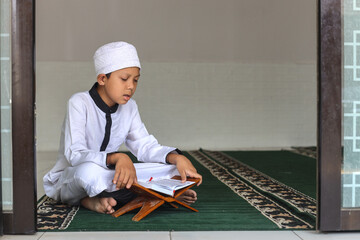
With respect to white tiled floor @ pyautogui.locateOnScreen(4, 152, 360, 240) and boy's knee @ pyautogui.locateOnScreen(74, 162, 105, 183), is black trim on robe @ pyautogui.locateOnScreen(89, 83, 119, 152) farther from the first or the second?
white tiled floor @ pyautogui.locateOnScreen(4, 152, 360, 240)

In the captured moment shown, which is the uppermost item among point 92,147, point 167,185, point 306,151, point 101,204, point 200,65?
point 200,65

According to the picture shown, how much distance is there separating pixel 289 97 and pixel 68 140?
572cm

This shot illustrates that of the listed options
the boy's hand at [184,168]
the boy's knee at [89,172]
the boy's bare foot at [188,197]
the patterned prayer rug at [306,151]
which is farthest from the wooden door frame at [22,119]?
the patterned prayer rug at [306,151]

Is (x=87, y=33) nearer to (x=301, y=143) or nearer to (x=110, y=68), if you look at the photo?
(x=301, y=143)

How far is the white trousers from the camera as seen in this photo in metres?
2.38

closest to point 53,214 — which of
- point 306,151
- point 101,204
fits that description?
point 101,204

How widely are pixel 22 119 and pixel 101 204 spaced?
27.3 inches

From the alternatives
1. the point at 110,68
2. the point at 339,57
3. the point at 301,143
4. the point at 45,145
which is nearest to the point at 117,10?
the point at 45,145

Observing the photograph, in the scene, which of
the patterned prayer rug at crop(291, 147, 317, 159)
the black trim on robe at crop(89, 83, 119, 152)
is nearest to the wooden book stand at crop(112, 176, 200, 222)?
the black trim on robe at crop(89, 83, 119, 152)

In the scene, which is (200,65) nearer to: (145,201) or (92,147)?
(92,147)

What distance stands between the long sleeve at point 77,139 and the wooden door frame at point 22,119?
0.42m

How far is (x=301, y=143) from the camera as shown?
775 cm

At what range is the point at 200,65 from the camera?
7.50 meters

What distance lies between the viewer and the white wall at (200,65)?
721 centimetres
